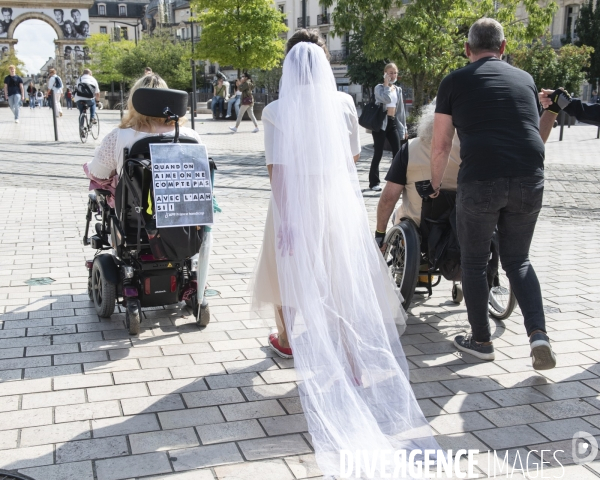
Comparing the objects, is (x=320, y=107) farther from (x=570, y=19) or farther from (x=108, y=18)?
(x=108, y=18)

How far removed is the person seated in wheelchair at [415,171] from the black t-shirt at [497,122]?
78 cm

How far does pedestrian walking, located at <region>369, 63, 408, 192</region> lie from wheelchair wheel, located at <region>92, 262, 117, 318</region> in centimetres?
644

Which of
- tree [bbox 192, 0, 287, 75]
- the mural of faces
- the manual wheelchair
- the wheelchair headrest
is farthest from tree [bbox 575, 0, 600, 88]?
the mural of faces

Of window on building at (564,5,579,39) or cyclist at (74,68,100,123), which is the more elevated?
window on building at (564,5,579,39)

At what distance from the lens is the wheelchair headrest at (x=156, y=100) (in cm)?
458

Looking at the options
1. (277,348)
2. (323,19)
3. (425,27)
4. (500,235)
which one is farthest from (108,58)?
(500,235)

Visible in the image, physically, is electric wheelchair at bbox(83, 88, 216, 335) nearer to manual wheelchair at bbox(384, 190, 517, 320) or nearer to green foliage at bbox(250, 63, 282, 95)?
manual wheelchair at bbox(384, 190, 517, 320)

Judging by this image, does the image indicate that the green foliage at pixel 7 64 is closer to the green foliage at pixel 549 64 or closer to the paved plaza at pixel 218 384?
the green foliage at pixel 549 64

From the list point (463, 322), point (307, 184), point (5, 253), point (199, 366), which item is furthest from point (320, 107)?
point (5, 253)

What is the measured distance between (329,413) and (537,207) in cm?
180

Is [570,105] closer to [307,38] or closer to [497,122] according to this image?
[497,122]

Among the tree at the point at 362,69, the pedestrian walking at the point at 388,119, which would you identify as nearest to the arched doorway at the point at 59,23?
the tree at the point at 362,69

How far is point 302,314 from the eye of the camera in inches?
151

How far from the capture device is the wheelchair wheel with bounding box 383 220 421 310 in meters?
4.87
